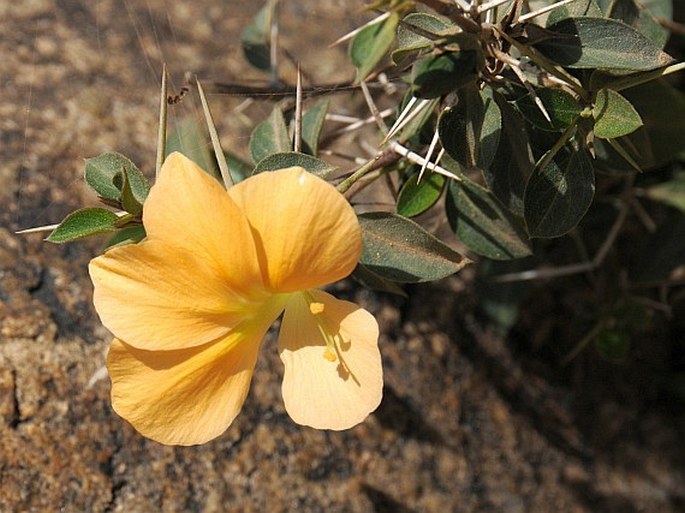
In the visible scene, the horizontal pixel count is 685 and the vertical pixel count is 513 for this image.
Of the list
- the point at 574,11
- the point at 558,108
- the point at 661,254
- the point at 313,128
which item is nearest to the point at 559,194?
the point at 558,108

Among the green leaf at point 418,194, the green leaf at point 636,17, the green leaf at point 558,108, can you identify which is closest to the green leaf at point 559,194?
the green leaf at point 558,108

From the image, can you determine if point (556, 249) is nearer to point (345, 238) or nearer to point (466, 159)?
point (466, 159)

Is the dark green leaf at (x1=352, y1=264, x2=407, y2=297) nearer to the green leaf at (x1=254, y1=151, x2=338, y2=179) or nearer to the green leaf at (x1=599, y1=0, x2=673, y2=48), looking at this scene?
the green leaf at (x1=254, y1=151, x2=338, y2=179)

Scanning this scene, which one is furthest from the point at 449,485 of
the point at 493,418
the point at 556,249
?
the point at 556,249

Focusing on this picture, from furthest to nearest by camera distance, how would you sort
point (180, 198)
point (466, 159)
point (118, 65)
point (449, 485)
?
point (118, 65), point (449, 485), point (466, 159), point (180, 198)

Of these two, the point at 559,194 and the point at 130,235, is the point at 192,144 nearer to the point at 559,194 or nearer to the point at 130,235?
the point at 130,235

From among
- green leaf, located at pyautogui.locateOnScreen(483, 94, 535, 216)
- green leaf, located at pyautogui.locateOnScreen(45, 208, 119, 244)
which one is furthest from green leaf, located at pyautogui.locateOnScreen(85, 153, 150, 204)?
green leaf, located at pyautogui.locateOnScreen(483, 94, 535, 216)
